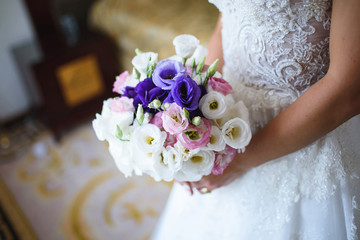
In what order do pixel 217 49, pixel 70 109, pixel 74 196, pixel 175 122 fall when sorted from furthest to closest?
pixel 70 109 → pixel 74 196 → pixel 217 49 → pixel 175 122

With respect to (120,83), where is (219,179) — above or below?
below

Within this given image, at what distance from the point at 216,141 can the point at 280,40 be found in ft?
0.90

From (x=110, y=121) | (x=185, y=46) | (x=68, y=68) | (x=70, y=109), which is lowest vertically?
(x=70, y=109)

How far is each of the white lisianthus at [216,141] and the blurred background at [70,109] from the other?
1.17m

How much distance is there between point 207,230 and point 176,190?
184mm

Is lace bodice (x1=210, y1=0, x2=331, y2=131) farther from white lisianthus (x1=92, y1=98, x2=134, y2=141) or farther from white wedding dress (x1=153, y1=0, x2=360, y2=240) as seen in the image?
white lisianthus (x1=92, y1=98, x2=134, y2=141)

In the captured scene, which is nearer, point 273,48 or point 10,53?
point 273,48

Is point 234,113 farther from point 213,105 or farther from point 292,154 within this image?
point 292,154

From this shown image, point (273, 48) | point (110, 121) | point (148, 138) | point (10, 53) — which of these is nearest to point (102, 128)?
point (110, 121)

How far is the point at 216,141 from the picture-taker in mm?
671

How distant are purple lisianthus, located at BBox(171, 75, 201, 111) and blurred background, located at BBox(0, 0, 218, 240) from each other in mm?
1226

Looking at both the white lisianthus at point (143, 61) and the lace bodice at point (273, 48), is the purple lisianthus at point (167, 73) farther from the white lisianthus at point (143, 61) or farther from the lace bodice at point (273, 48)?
the lace bodice at point (273, 48)

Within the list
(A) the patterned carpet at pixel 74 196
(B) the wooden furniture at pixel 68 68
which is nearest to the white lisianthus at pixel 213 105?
(A) the patterned carpet at pixel 74 196

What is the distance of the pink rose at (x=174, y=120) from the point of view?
625 mm
